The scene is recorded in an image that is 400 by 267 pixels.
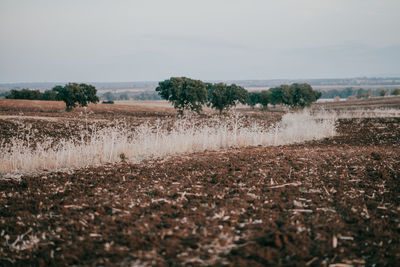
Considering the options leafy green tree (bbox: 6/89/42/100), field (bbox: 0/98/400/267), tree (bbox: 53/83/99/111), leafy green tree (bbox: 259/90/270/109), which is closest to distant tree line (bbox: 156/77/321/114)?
leafy green tree (bbox: 259/90/270/109)

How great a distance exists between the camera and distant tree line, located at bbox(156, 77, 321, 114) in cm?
3089

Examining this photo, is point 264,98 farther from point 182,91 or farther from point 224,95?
point 182,91

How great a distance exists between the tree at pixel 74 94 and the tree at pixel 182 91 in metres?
11.1

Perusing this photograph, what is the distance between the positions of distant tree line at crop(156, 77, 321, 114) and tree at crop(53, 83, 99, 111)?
10084 mm

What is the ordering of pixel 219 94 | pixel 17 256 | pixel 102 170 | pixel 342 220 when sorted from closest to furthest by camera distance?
pixel 17 256 → pixel 342 220 → pixel 102 170 → pixel 219 94

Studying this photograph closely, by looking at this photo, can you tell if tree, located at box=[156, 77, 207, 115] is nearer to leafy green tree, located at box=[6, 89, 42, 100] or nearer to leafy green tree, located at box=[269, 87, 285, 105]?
leafy green tree, located at box=[269, 87, 285, 105]

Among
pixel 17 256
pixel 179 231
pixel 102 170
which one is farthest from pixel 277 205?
pixel 102 170

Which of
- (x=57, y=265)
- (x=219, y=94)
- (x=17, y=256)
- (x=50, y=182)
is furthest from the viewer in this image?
(x=219, y=94)

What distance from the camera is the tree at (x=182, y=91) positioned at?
3058cm

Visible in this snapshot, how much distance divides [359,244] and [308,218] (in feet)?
3.05

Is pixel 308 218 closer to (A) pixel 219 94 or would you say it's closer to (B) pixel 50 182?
(B) pixel 50 182

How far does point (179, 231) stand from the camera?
4617 mm

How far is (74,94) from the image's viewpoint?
3656 cm

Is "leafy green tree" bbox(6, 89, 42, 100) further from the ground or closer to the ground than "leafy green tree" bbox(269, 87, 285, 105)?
further from the ground
